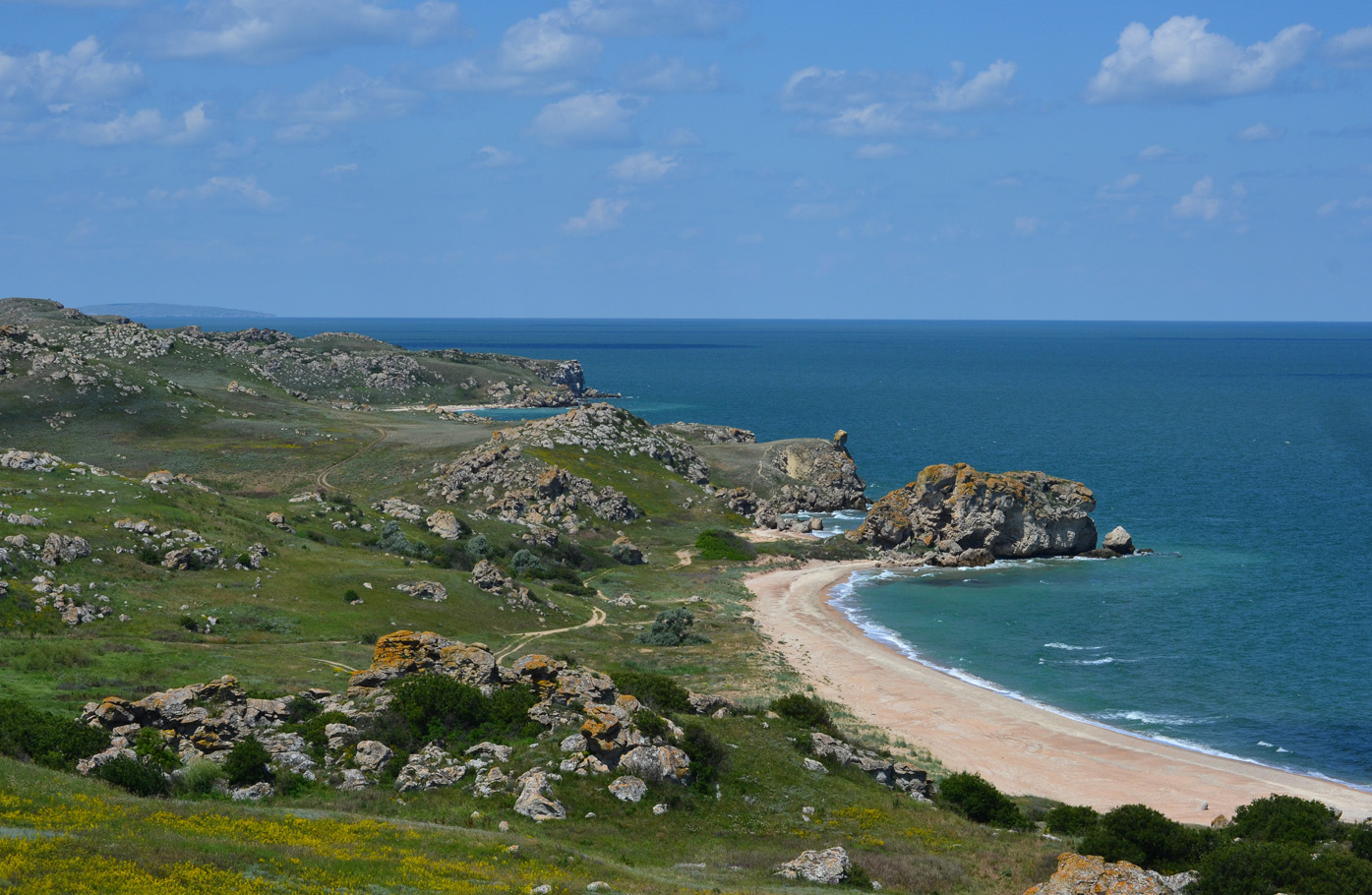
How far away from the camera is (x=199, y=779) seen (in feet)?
114

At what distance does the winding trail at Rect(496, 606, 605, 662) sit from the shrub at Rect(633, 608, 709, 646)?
4.32m

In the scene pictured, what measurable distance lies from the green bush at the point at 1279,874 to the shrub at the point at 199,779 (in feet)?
101

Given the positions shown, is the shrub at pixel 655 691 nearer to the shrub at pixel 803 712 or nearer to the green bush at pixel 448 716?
the shrub at pixel 803 712

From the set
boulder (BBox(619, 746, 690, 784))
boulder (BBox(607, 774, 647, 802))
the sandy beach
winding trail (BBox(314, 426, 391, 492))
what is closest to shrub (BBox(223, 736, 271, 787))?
boulder (BBox(607, 774, 647, 802))

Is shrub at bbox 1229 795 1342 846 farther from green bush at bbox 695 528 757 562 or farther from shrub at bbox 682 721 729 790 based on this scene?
green bush at bbox 695 528 757 562

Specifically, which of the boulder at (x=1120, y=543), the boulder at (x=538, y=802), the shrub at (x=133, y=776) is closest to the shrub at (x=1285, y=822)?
the boulder at (x=538, y=802)

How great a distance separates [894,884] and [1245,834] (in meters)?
15.0

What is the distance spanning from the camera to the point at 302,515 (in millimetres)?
88000

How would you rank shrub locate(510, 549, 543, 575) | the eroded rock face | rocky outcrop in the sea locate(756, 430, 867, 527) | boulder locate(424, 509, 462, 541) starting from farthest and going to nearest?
rocky outcrop in the sea locate(756, 430, 867, 527)
boulder locate(424, 509, 462, 541)
shrub locate(510, 549, 543, 575)
the eroded rock face

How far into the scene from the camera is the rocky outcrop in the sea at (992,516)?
112 metres

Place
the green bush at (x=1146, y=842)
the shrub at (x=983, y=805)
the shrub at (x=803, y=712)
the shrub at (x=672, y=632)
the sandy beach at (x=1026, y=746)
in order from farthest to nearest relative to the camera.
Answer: the shrub at (x=672, y=632)
the sandy beach at (x=1026, y=746)
the shrub at (x=803, y=712)
the shrub at (x=983, y=805)
the green bush at (x=1146, y=842)

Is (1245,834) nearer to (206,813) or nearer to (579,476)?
(206,813)

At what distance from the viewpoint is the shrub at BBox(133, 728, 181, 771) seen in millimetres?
35000

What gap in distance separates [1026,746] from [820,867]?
31258 millimetres
